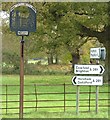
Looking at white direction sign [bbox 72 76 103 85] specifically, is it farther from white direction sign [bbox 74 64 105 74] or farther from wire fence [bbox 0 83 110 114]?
wire fence [bbox 0 83 110 114]

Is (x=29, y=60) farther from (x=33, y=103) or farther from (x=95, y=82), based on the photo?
(x=95, y=82)

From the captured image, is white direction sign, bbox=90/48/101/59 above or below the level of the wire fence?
above

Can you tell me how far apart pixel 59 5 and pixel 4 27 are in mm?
4095

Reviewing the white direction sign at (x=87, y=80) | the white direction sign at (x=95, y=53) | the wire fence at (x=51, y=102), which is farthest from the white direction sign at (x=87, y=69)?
the wire fence at (x=51, y=102)

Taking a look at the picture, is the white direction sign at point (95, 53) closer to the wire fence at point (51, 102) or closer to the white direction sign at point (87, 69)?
the white direction sign at point (87, 69)

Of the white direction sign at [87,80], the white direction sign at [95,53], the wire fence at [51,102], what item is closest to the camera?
the white direction sign at [87,80]

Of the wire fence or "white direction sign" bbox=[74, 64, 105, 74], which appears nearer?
"white direction sign" bbox=[74, 64, 105, 74]

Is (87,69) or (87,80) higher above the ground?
(87,69)

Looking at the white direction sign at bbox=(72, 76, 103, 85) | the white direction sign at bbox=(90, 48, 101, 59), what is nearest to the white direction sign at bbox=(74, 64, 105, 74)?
the white direction sign at bbox=(72, 76, 103, 85)

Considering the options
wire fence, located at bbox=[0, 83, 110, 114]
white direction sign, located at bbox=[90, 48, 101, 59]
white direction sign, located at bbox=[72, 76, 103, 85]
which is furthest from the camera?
wire fence, located at bbox=[0, 83, 110, 114]

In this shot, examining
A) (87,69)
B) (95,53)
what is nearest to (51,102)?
(95,53)

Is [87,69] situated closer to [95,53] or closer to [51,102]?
[95,53]

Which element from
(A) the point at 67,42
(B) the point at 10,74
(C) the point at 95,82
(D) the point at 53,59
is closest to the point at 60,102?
(C) the point at 95,82

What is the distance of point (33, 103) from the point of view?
1380cm
